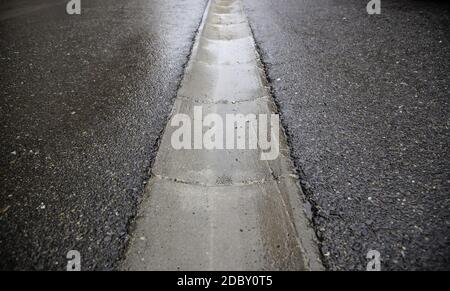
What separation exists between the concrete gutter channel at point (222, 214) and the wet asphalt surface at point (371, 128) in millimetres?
202

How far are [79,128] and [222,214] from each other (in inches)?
83.0

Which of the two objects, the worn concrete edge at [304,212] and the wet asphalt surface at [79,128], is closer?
the worn concrete edge at [304,212]

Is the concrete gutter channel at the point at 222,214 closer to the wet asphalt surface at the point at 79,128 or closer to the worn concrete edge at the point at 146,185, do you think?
the worn concrete edge at the point at 146,185

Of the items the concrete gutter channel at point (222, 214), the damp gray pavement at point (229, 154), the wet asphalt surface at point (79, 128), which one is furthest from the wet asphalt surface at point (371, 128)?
the wet asphalt surface at point (79, 128)

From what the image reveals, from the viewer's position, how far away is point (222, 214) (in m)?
2.55

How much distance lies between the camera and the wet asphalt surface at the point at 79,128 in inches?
90.8

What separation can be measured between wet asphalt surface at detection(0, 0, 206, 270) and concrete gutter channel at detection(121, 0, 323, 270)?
0.18 meters

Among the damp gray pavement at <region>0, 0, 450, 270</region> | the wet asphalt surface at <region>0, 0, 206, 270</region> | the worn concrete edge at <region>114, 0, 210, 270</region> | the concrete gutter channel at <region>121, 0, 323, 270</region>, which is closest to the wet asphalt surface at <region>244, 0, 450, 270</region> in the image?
the damp gray pavement at <region>0, 0, 450, 270</region>

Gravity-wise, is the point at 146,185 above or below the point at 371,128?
below

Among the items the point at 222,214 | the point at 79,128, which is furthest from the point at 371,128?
the point at 79,128

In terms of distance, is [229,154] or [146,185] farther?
[229,154]

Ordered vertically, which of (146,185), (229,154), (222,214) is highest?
(229,154)

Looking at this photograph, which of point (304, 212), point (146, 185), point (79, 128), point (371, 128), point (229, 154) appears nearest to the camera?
point (304, 212)

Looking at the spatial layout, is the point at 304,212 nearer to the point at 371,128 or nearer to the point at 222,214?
the point at 222,214
